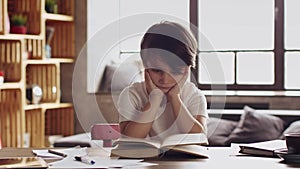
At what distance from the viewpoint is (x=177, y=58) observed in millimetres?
2039

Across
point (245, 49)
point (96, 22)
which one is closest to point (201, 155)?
point (245, 49)

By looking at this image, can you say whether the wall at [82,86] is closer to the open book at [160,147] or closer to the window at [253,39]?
the window at [253,39]

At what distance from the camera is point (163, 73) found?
6.66 ft

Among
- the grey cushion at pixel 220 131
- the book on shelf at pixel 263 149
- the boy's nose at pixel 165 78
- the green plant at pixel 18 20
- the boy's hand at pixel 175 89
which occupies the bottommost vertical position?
the grey cushion at pixel 220 131

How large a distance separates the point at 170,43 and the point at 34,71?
405 cm

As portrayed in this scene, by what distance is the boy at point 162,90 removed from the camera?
6.68 ft

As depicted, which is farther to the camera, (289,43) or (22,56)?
(289,43)

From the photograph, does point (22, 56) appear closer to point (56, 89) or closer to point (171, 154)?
point (56, 89)

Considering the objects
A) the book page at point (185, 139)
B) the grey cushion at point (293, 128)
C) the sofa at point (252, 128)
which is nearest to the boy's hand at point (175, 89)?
the book page at point (185, 139)

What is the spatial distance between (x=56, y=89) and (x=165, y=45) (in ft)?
13.2

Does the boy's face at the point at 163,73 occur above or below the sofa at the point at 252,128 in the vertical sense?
above

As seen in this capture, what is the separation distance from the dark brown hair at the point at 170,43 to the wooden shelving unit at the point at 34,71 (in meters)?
3.12

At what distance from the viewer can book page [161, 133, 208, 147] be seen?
2.06 metres

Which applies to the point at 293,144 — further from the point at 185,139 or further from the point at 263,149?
the point at 185,139
